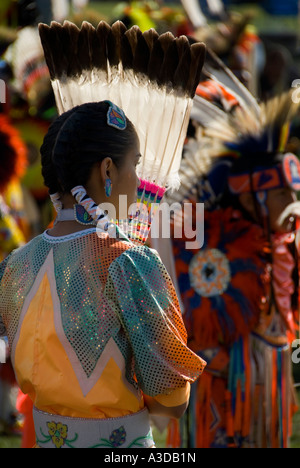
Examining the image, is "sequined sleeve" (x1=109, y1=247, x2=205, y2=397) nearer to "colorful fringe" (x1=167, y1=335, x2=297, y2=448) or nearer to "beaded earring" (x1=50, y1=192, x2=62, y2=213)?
"beaded earring" (x1=50, y1=192, x2=62, y2=213)

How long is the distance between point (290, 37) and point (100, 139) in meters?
13.9

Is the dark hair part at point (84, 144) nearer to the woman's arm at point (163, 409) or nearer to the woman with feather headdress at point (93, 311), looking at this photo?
the woman with feather headdress at point (93, 311)

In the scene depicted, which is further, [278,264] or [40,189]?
[40,189]

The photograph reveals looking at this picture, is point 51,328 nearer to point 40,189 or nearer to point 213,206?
point 213,206

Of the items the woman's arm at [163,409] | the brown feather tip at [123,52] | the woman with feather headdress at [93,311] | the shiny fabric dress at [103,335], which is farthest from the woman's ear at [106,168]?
the woman's arm at [163,409]

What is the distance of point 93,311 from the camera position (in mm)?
1687

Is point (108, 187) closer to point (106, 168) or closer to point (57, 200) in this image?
point (106, 168)

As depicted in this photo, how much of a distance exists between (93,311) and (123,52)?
79 centimetres

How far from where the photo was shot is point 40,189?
20.0ft

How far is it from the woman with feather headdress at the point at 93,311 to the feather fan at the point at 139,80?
289mm

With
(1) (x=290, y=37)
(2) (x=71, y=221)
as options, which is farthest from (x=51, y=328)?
(1) (x=290, y=37)

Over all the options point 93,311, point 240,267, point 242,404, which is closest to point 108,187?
point 93,311

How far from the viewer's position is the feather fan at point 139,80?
201 cm

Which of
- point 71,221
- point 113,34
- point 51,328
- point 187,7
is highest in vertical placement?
point 187,7
